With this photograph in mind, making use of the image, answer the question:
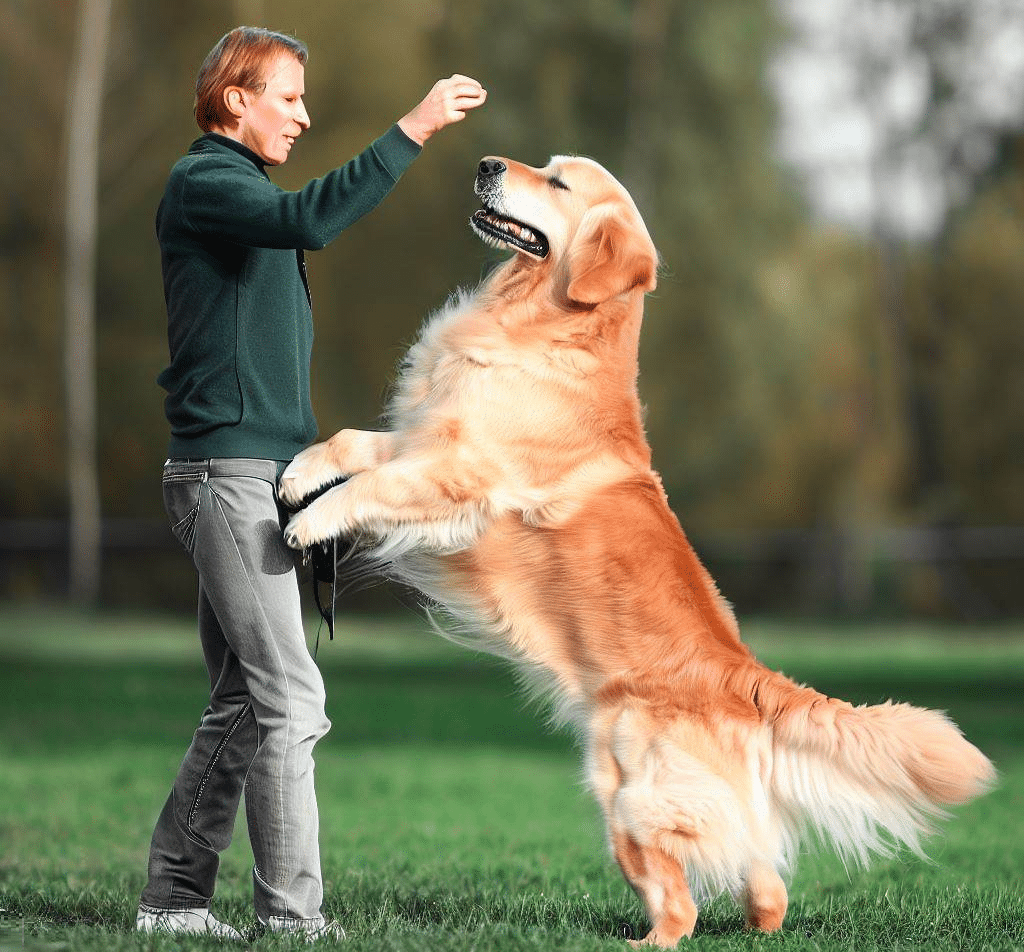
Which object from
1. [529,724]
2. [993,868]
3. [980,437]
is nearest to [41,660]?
[529,724]

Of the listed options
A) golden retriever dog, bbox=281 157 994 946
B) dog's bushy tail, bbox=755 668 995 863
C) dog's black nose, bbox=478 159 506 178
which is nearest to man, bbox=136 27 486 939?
golden retriever dog, bbox=281 157 994 946

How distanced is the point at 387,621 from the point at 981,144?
1243 centimetres

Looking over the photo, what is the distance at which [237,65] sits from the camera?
3855 mm

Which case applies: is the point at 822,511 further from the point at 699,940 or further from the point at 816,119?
the point at 699,940

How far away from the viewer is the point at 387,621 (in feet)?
73.8

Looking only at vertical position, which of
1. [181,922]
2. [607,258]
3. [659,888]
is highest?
[607,258]

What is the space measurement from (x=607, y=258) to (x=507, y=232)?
13.5 inches

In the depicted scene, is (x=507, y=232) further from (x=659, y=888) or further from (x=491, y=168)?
(x=659, y=888)

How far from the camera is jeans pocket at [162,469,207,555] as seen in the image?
3.89 meters

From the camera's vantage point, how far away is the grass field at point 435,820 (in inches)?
167

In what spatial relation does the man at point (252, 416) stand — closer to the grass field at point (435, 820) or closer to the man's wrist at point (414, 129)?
the man's wrist at point (414, 129)

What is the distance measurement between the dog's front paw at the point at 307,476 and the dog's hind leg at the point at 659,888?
1.30 metres

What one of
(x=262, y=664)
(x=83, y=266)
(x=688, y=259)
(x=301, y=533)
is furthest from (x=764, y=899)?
(x=83, y=266)

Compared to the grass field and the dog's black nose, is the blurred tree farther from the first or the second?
the dog's black nose
